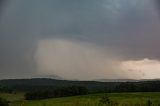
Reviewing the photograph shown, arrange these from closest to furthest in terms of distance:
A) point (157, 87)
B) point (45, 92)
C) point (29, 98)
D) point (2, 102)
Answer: point (2, 102), point (29, 98), point (45, 92), point (157, 87)

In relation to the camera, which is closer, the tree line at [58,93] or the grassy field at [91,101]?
the grassy field at [91,101]

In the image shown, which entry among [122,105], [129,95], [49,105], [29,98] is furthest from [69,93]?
[122,105]

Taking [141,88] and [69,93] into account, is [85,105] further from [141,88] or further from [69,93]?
[141,88]

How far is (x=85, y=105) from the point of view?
338ft

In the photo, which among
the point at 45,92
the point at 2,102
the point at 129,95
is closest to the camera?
the point at 2,102

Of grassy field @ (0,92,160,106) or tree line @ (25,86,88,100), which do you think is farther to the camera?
tree line @ (25,86,88,100)

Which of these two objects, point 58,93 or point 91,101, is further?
point 58,93

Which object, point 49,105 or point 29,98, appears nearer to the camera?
point 49,105

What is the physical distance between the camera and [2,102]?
92000 mm

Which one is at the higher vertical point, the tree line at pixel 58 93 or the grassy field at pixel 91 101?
the tree line at pixel 58 93

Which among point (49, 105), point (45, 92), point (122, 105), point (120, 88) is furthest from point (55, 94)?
point (122, 105)

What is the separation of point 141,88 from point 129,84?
6346mm

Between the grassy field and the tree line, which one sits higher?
the tree line

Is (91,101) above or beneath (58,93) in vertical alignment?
beneath
